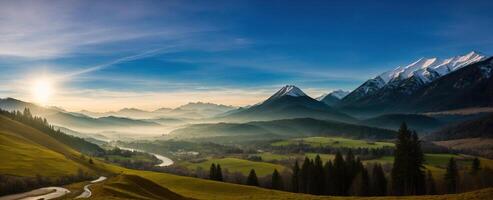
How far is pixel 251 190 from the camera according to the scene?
381 ft

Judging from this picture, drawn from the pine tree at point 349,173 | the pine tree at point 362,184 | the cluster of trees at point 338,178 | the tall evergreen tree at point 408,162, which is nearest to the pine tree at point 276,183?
the cluster of trees at point 338,178

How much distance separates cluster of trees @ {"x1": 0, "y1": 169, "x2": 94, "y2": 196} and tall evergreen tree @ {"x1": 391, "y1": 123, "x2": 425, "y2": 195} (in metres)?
89.6

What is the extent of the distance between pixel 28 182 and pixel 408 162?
9554 centimetres

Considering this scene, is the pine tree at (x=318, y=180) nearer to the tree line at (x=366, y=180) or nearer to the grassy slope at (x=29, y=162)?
the tree line at (x=366, y=180)

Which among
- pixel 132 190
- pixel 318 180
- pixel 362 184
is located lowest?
pixel 362 184

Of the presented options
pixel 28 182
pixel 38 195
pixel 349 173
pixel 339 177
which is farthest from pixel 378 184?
pixel 28 182

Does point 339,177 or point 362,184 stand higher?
point 339,177

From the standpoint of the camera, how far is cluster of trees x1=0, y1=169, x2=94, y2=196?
105 m

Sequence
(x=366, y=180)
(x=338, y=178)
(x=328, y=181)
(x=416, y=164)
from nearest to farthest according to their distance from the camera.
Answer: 1. (x=416, y=164)
2. (x=366, y=180)
3. (x=338, y=178)
4. (x=328, y=181)

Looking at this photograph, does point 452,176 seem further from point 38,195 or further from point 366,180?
point 38,195

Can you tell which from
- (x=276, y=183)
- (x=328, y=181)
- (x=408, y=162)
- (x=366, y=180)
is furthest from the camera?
(x=276, y=183)

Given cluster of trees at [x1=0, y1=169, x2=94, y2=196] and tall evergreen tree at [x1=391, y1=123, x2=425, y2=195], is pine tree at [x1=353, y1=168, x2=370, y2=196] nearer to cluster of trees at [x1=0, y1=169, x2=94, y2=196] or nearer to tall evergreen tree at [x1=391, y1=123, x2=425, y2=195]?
tall evergreen tree at [x1=391, y1=123, x2=425, y2=195]

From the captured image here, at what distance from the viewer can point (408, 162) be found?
11862 cm

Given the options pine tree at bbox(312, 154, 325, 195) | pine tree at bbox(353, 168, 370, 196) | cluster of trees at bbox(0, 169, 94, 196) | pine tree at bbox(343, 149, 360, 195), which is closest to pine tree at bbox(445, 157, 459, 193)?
pine tree at bbox(353, 168, 370, 196)
